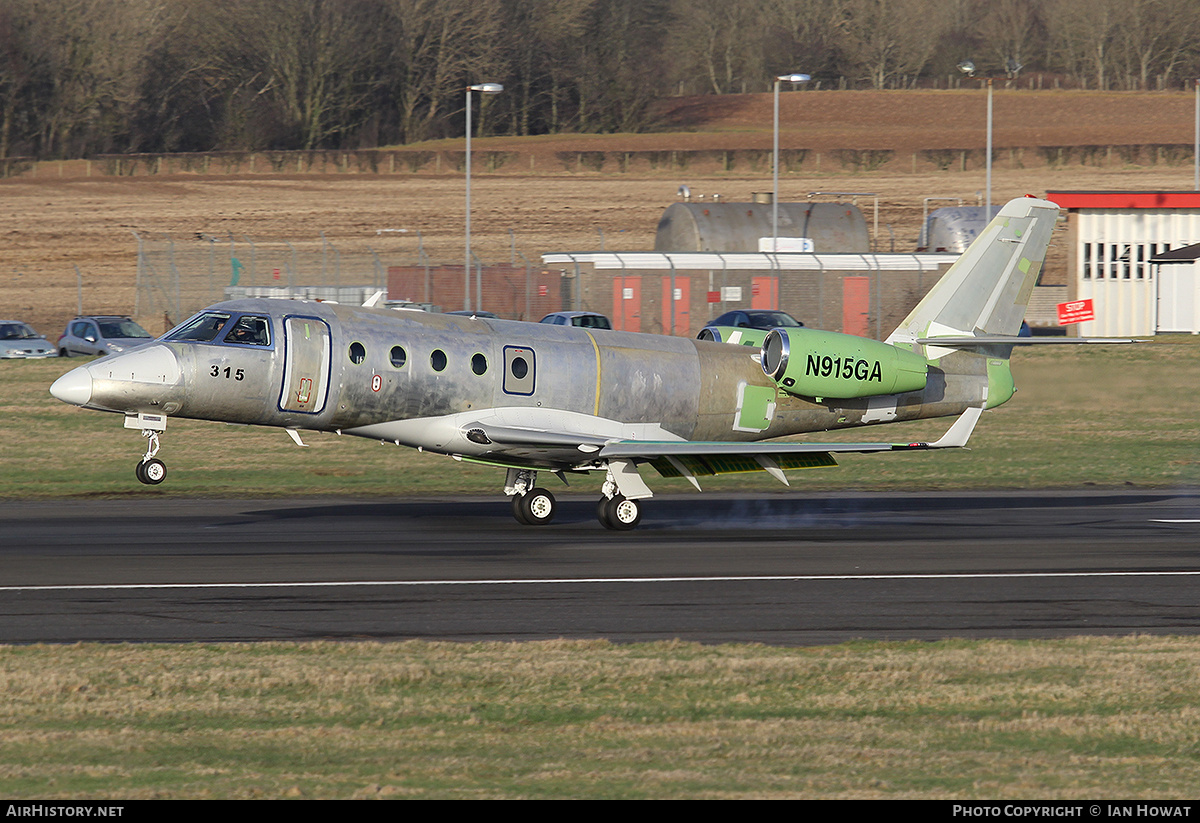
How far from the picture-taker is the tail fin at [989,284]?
75.8 ft

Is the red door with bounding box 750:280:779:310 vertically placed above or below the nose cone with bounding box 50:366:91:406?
above

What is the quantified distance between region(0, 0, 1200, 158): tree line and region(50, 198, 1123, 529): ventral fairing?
89384mm

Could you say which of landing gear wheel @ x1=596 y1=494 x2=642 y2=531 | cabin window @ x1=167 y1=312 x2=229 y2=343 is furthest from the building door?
cabin window @ x1=167 y1=312 x2=229 y2=343

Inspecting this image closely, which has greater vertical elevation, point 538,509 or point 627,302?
point 627,302

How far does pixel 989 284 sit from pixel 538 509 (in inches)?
315

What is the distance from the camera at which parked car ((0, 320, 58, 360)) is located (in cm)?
4862

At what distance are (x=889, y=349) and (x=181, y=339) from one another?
34.3 ft

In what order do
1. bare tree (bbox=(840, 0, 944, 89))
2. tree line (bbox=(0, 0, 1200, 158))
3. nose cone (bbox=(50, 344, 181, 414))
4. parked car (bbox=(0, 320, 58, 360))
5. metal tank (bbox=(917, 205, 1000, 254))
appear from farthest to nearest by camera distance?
1. bare tree (bbox=(840, 0, 944, 89))
2. tree line (bbox=(0, 0, 1200, 158))
3. metal tank (bbox=(917, 205, 1000, 254))
4. parked car (bbox=(0, 320, 58, 360))
5. nose cone (bbox=(50, 344, 181, 414))

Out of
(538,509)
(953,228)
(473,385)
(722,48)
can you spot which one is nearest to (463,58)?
(722,48)

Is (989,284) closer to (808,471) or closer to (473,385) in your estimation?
(808,471)

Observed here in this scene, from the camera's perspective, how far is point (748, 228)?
6022 cm

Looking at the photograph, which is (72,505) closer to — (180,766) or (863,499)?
(863,499)

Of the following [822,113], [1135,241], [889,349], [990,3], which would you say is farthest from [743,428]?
[990,3]

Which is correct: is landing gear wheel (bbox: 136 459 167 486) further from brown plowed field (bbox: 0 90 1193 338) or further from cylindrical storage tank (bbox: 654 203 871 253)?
brown plowed field (bbox: 0 90 1193 338)
